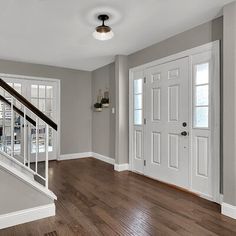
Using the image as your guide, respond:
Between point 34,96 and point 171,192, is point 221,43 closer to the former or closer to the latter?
point 171,192

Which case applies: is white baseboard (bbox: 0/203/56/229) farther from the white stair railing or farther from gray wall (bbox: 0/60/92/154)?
gray wall (bbox: 0/60/92/154)

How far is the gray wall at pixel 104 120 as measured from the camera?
479 centimetres

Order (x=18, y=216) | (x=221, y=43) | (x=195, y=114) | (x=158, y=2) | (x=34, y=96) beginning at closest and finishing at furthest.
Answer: (x=18, y=216) < (x=158, y=2) < (x=221, y=43) < (x=195, y=114) < (x=34, y=96)

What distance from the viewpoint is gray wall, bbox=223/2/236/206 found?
2215mm

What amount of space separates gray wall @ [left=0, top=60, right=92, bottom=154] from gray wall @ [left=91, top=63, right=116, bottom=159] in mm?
195

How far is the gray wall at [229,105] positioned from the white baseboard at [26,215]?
201 centimetres

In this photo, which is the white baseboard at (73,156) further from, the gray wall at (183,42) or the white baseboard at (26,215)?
the white baseboard at (26,215)

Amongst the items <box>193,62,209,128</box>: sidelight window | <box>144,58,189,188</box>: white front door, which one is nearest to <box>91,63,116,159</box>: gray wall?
<box>144,58,189,188</box>: white front door

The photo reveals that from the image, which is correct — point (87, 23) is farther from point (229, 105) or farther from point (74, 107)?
point (74, 107)

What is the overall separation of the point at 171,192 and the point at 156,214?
77cm

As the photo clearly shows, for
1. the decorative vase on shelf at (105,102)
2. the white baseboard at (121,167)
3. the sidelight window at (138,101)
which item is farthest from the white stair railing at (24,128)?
the sidelight window at (138,101)

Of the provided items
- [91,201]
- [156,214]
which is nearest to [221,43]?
[156,214]

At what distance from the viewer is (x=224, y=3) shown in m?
2.26

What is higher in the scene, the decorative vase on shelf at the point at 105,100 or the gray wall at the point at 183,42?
the gray wall at the point at 183,42
